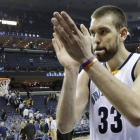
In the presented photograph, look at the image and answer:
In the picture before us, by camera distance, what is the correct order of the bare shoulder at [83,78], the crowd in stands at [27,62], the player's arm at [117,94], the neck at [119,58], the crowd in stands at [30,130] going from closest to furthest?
the player's arm at [117,94] < the neck at [119,58] < the bare shoulder at [83,78] < the crowd in stands at [30,130] < the crowd in stands at [27,62]

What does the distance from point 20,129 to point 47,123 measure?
126 centimetres

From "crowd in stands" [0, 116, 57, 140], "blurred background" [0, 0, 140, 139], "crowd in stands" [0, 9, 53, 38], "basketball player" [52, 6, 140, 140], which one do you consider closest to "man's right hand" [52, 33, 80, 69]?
"basketball player" [52, 6, 140, 140]

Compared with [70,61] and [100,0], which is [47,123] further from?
[100,0]

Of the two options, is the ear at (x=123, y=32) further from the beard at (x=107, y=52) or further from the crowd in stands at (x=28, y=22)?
the crowd in stands at (x=28, y=22)

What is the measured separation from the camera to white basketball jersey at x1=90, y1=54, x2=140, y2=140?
1.82 meters

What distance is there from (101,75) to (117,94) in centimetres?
13

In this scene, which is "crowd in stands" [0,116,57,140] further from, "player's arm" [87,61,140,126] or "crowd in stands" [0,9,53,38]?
"crowd in stands" [0,9,53,38]

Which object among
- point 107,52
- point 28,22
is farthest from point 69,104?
point 28,22

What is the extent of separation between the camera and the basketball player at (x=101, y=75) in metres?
1.36

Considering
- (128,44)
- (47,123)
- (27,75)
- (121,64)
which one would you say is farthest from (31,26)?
(121,64)

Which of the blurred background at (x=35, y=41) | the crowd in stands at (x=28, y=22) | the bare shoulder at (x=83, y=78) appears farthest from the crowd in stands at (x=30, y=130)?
the crowd in stands at (x=28, y=22)

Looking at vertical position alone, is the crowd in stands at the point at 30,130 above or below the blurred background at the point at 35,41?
below

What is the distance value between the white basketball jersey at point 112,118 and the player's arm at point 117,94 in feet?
1.45

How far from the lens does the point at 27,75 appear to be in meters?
25.4
